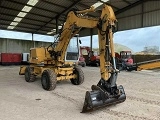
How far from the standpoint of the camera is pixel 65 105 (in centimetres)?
540

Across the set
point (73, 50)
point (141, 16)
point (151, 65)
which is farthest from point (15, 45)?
point (151, 65)

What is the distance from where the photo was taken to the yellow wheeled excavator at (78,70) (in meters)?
4.77

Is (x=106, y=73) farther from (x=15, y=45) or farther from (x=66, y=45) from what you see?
(x=15, y=45)

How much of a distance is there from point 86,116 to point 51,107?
1.13 metres

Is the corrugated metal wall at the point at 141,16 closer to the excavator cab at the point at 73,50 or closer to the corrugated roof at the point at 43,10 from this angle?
the corrugated roof at the point at 43,10

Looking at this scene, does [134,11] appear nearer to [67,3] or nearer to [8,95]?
[67,3]

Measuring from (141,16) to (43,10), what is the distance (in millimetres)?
10222

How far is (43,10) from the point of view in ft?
64.1

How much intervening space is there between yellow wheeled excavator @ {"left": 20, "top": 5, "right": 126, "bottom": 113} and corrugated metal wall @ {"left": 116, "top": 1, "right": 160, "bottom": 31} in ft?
46.6

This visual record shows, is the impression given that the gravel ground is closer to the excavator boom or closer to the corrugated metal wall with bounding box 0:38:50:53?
the excavator boom

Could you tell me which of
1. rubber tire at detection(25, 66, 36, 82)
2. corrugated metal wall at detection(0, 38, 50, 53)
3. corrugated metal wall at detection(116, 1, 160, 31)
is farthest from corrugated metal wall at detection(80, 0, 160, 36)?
rubber tire at detection(25, 66, 36, 82)

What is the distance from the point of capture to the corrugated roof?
58.3 ft

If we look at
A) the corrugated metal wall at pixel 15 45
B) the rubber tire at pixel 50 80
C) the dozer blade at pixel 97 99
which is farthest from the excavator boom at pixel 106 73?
the corrugated metal wall at pixel 15 45

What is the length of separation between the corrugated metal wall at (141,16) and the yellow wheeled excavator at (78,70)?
46.6 ft
